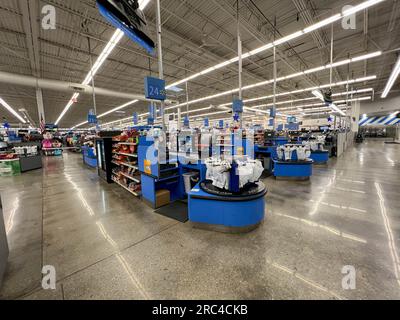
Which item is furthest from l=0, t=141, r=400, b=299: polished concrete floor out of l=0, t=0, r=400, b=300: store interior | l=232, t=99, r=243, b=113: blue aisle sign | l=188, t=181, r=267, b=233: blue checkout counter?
l=232, t=99, r=243, b=113: blue aisle sign

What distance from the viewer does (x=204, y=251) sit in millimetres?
2186

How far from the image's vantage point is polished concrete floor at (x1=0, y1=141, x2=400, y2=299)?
1.64m

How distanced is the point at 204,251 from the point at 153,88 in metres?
2.86

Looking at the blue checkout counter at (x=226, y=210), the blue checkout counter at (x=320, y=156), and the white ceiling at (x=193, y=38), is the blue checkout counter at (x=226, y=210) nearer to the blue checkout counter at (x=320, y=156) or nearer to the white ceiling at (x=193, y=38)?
the white ceiling at (x=193, y=38)

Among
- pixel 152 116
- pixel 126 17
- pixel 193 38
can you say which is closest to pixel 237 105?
pixel 193 38

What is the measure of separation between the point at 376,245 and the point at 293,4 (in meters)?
6.66

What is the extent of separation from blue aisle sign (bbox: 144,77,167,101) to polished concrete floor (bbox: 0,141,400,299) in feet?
7.37

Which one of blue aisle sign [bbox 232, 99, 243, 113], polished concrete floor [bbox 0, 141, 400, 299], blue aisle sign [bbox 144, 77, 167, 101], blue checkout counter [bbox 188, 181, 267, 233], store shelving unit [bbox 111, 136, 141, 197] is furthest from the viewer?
blue aisle sign [bbox 232, 99, 243, 113]

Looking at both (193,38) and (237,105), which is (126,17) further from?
(193,38)

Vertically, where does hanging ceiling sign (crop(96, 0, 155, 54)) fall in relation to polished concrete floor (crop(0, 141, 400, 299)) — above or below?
above

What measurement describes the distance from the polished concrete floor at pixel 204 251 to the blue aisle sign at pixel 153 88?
2246 mm

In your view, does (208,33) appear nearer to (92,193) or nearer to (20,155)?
(92,193)

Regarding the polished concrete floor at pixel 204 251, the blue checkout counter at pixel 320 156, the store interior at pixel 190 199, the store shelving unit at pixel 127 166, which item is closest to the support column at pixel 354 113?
the store interior at pixel 190 199

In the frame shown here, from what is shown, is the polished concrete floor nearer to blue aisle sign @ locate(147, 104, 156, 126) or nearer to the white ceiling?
blue aisle sign @ locate(147, 104, 156, 126)
